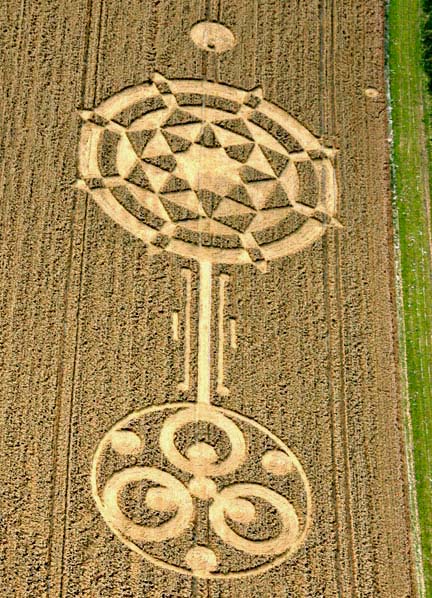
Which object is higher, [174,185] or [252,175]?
[252,175]

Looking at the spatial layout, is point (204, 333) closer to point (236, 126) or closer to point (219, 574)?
point (219, 574)

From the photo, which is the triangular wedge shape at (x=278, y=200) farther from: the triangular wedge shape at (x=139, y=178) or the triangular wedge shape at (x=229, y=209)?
the triangular wedge shape at (x=139, y=178)

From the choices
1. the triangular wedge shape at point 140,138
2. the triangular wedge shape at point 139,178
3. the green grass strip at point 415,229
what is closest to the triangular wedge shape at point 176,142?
the triangular wedge shape at point 140,138

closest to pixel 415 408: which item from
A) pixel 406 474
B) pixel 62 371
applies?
pixel 406 474

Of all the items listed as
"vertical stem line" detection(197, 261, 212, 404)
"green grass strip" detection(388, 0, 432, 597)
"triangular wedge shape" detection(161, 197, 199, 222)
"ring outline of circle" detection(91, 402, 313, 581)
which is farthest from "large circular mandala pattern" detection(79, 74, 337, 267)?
"ring outline of circle" detection(91, 402, 313, 581)

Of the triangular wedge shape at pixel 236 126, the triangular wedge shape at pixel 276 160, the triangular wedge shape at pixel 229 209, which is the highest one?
the triangular wedge shape at pixel 236 126

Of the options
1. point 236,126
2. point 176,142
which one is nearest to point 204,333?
point 176,142
